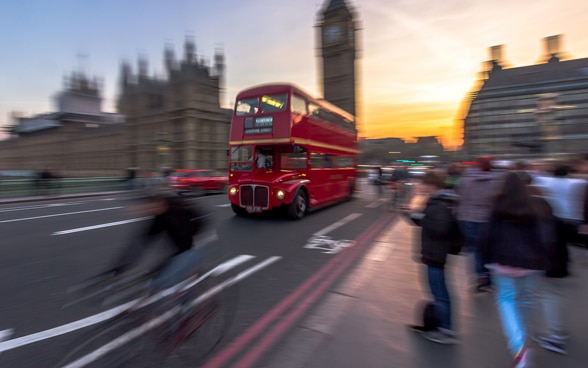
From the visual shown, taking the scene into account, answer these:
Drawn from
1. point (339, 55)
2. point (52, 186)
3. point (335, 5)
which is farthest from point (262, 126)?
point (335, 5)

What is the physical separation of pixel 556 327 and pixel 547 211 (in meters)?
1.17

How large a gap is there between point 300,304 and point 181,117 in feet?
177

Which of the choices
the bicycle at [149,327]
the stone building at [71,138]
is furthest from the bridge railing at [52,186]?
the stone building at [71,138]

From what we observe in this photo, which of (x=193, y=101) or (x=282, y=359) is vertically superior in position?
(x=193, y=101)

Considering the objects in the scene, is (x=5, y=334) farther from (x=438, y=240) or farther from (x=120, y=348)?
(x=438, y=240)

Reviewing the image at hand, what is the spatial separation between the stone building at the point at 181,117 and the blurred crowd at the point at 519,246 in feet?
157

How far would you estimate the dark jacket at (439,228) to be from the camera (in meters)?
3.08

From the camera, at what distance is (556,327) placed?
3.11 m

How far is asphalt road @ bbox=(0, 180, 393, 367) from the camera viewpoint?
132 inches

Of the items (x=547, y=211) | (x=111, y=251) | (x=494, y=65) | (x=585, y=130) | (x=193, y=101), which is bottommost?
Answer: (x=111, y=251)

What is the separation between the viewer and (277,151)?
444 inches

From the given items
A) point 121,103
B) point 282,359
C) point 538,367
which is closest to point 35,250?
point 282,359

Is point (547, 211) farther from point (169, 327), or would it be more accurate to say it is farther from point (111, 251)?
point (111, 251)

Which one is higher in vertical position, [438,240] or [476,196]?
[476,196]
